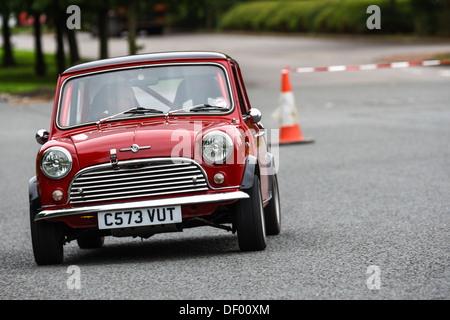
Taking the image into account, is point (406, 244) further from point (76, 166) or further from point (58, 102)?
point (58, 102)

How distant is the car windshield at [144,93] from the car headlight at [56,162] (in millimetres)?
754

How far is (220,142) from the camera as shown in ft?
23.7

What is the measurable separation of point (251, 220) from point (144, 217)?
763 mm

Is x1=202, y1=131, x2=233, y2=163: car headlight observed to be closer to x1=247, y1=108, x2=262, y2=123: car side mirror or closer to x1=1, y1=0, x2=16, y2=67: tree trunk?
x1=247, y1=108, x2=262, y2=123: car side mirror

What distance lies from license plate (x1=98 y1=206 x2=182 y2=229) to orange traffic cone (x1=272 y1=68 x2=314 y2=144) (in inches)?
350

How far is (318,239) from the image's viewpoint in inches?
317

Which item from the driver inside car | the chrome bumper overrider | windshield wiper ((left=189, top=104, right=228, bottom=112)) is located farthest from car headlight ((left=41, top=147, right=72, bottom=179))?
windshield wiper ((left=189, top=104, right=228, bottom=112))

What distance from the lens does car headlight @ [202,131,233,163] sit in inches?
283

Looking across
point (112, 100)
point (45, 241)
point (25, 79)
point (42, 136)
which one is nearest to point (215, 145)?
point (112, 100)

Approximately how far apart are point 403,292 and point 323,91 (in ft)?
69.9

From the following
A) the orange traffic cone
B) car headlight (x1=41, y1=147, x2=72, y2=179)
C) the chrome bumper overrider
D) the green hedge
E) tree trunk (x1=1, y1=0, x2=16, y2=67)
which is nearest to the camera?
the chrome bumper overrider

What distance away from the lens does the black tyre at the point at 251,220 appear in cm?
720

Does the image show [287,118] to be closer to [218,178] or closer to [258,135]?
[258,135]
